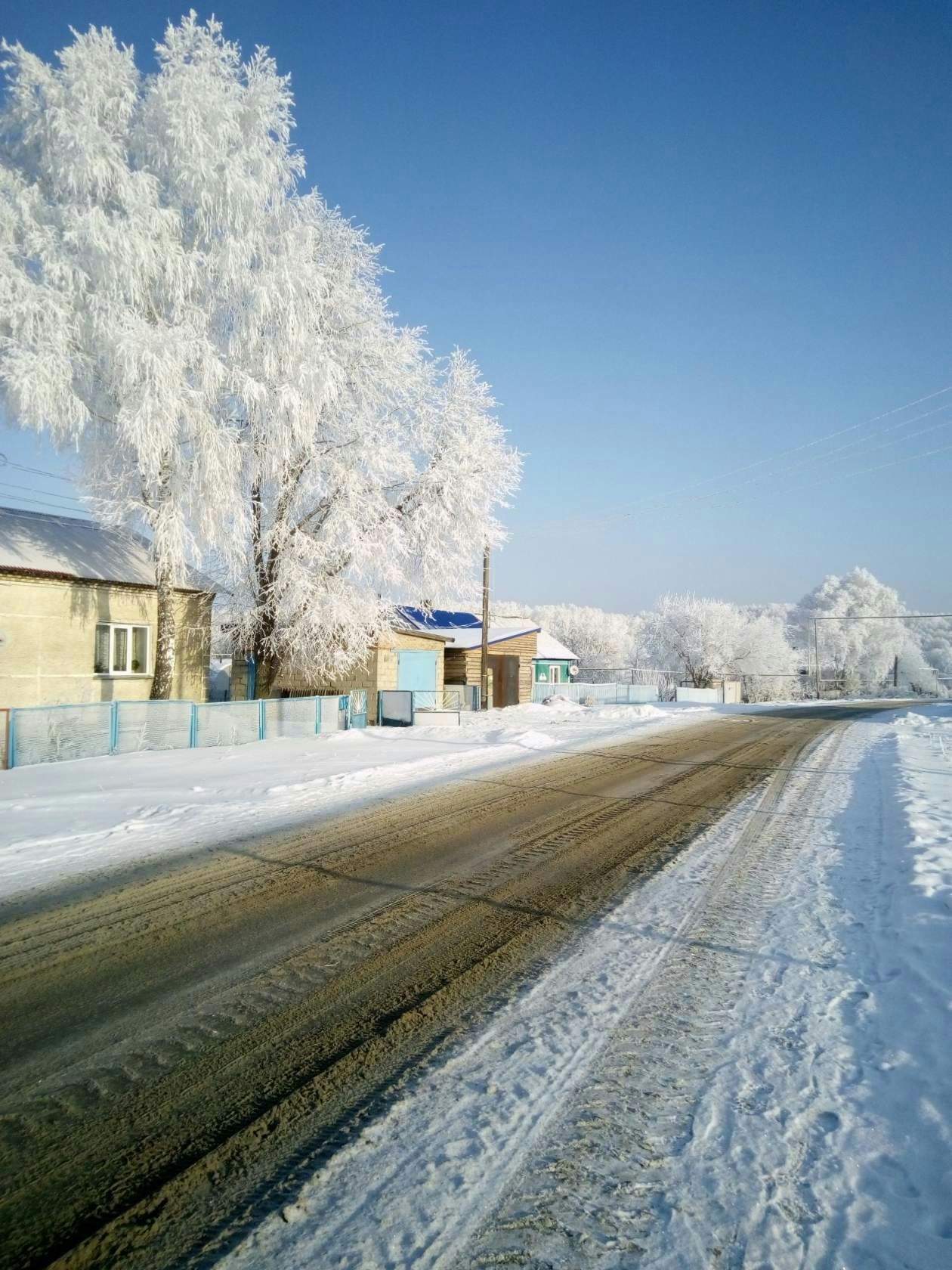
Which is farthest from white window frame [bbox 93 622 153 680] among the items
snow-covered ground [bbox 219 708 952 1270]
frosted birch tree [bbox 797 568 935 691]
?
frosted birch tree [bbox 797 568 935 691]

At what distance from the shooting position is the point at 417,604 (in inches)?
837

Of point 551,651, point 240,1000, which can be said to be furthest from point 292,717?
point 551,651

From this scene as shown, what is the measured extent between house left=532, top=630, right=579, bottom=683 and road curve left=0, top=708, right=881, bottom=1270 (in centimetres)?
3892

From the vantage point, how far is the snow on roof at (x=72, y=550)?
16156 millimetres

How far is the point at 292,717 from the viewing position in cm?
1809

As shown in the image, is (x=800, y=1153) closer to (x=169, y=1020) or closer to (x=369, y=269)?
(x=169, y=1020)

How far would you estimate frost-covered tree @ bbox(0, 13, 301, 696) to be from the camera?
1430 centimetres

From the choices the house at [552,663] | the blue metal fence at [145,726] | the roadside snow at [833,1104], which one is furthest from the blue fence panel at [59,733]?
the house at [552,663]

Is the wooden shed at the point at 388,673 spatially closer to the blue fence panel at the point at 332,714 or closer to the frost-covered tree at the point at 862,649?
the blue fence panel at the point at 332,714

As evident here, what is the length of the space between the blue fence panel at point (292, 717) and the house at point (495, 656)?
1260cm

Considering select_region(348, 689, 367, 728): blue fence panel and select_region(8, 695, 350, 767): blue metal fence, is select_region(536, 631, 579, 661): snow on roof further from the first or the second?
select_region(8, 695, 350, 767): blue metal fence

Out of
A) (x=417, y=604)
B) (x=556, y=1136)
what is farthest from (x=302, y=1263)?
(x=417, y=604)

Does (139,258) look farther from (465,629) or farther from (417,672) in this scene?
(465,629)

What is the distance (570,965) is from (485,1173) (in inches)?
81.5
